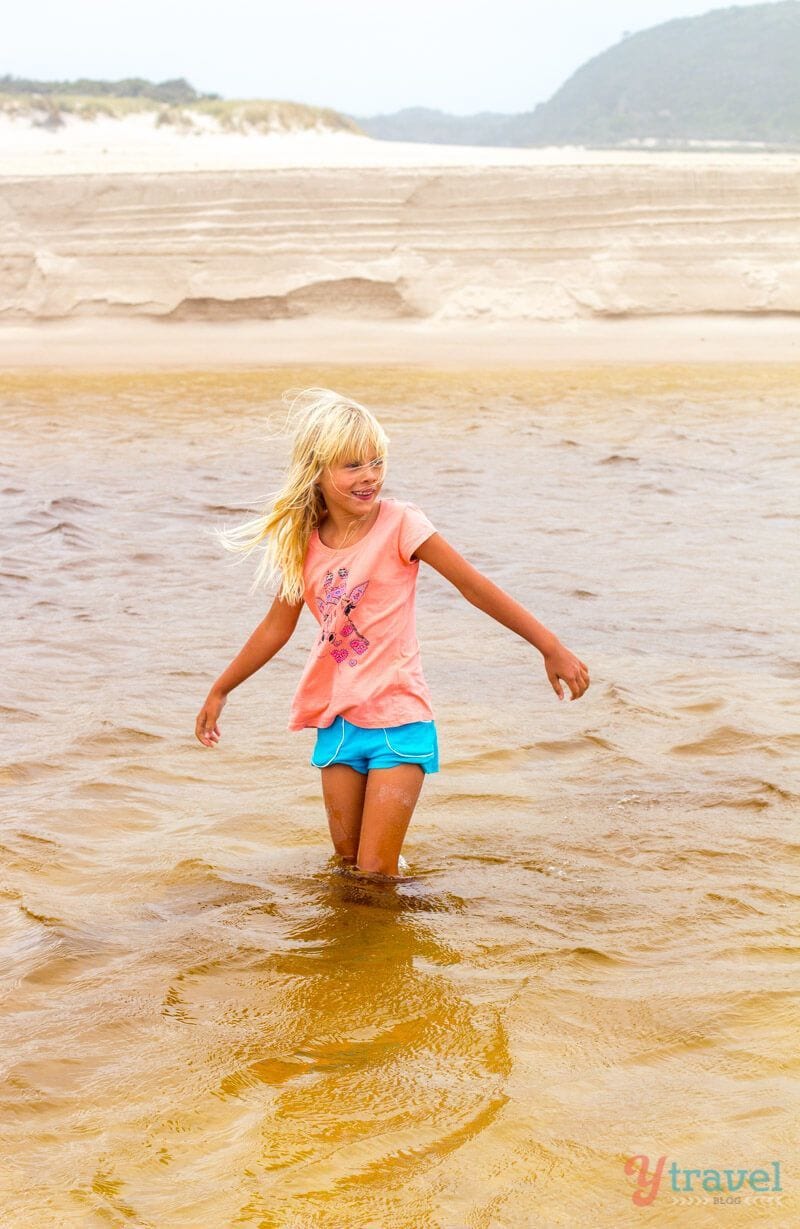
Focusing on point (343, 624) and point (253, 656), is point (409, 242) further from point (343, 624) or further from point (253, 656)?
point (343, 624)

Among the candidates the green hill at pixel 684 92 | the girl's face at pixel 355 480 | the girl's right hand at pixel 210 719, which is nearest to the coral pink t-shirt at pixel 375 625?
the girl's face at pixel 355 480

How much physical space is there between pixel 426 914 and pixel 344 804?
37 cm

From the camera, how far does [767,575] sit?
274 inches

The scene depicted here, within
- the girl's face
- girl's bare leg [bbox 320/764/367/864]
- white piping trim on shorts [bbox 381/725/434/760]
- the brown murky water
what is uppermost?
the girl's face

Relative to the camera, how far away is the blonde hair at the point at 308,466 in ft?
11.1

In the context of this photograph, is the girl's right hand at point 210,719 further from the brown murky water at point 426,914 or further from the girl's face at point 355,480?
the girl's face at point 355,480

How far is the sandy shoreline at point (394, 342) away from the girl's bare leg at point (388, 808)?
41.3ft

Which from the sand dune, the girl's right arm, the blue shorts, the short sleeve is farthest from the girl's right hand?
the sand dune

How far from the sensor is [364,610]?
3.48m

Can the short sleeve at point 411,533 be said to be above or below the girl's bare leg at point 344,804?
above

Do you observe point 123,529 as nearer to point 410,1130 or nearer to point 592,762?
point 592,762

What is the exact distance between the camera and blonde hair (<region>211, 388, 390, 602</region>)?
3383 mm

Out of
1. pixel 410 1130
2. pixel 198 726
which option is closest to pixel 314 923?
pixel 198 726

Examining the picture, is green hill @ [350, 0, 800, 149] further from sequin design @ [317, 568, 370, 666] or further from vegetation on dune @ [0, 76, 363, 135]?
sequin design @ [317, 568, 370, 666]
